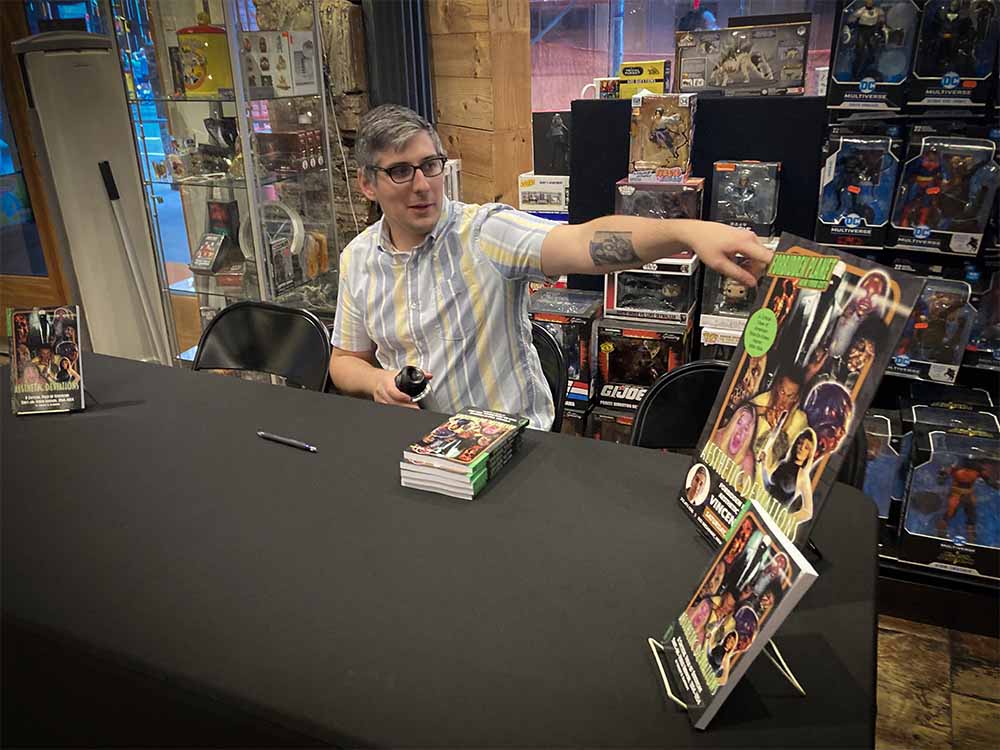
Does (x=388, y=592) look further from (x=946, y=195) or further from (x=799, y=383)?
(x=946, y=195)

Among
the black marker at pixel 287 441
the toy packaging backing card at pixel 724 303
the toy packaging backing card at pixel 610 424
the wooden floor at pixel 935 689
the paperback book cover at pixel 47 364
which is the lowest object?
the wooden floor at pixel 935 689

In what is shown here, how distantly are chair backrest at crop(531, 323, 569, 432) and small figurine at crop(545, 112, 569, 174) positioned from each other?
1292 mm

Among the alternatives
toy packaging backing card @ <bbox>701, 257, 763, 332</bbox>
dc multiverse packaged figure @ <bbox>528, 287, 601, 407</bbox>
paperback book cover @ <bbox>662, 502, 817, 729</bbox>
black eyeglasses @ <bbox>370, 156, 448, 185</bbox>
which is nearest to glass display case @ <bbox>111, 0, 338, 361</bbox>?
dc multiverse packaged figure @ <bbox>528, 287, 601, 407</bbox>

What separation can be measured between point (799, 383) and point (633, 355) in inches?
76.3

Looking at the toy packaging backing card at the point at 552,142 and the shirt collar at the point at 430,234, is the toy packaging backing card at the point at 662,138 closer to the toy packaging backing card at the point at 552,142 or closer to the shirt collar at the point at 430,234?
the toy packaging backing card at the point at 552,142

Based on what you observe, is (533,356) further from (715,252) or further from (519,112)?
(519,112)

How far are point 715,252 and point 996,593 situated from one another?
5.84 feet

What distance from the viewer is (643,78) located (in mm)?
2781

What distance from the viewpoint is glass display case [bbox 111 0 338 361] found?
3211 mm

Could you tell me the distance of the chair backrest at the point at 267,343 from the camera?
2100mm

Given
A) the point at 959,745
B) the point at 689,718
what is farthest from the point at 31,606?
the point at 959,745

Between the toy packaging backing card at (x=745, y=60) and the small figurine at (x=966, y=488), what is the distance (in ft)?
4.53

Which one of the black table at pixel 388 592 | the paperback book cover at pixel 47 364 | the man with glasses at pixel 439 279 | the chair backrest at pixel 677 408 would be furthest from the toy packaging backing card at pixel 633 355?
the paperback book cover at pixel 47 364

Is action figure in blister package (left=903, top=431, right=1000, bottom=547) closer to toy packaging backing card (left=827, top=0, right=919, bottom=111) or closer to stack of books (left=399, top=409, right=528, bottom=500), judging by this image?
toy packaging backing card (left=827, top=0, right=919, bottom=111)
